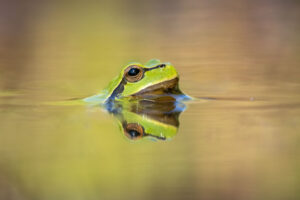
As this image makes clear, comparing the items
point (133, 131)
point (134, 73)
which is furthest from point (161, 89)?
point (133, 131)

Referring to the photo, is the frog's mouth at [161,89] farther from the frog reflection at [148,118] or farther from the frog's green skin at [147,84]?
the frog reflection at [148,118]

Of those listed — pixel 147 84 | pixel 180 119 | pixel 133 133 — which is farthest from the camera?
pixel 147 84

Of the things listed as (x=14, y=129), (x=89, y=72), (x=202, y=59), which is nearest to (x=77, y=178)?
(x=14, y=129)

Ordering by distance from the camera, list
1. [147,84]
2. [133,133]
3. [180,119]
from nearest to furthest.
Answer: [133,133] < [180,119] < [147,84]

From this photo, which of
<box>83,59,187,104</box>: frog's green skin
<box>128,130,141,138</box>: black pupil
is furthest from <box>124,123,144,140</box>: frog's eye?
<box>83,59,187,104</box>: frog's green skin

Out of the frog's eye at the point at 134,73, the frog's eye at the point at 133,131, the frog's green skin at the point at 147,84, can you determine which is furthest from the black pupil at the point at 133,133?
the frog's eye at the point at 134,73

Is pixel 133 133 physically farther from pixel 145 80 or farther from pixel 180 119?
pixel 145 80

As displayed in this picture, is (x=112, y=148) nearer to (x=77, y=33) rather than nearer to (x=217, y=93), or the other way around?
(x=217, y=93)
